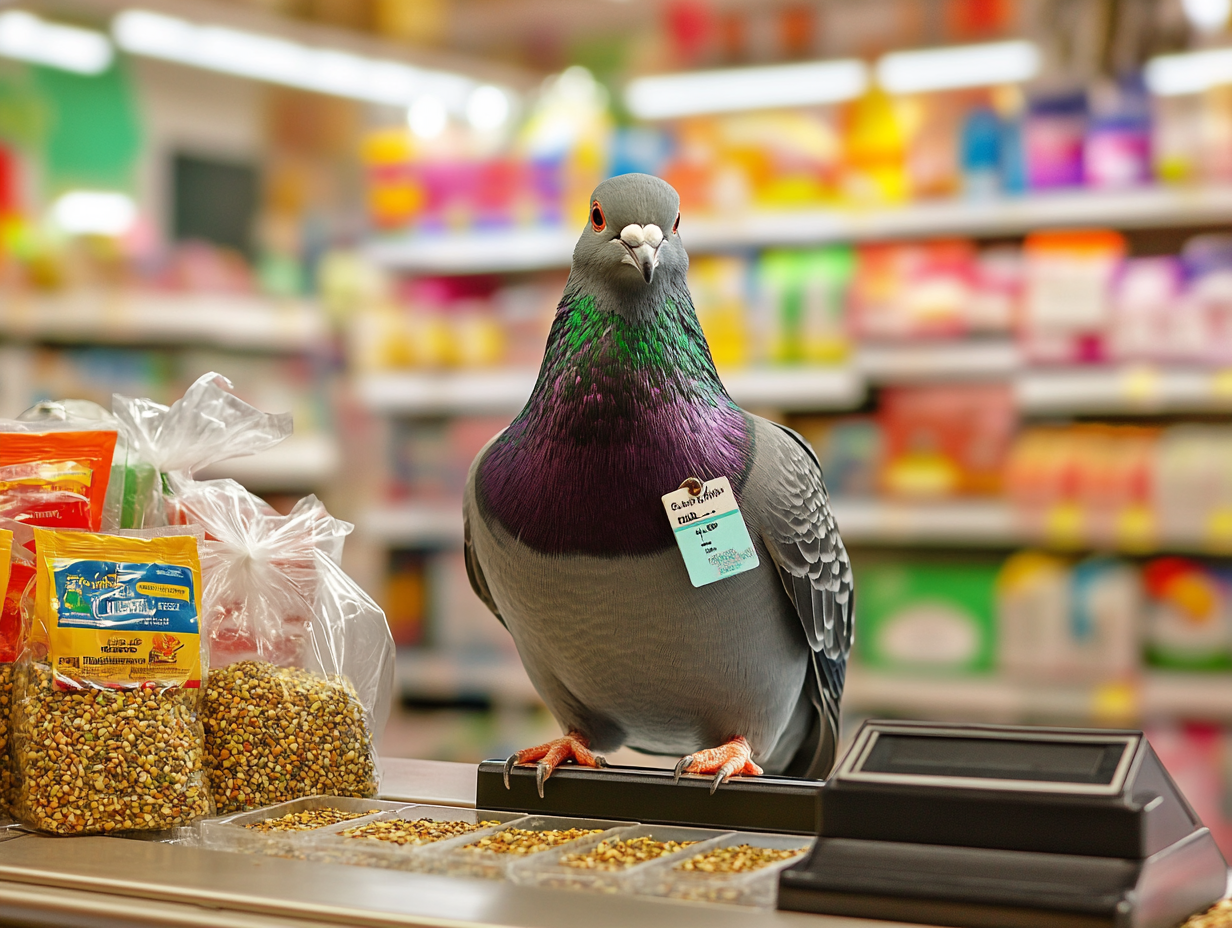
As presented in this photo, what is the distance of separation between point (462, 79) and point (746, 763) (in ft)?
15.6

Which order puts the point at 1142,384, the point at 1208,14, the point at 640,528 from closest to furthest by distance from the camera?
the point at 640,528
the point at 1142,384
the point at 1208,14

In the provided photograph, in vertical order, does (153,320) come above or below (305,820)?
above

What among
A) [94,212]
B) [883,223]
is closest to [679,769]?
[883,223]

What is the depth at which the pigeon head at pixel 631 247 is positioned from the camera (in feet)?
4.08

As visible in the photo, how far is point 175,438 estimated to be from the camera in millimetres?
1344

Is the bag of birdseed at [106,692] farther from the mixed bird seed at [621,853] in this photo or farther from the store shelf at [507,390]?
the store shelf at [507,390]

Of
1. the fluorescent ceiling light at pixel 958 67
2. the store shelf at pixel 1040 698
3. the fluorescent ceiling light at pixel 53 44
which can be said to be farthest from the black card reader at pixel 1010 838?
the fluorescent ceiling light at pixel 53 44

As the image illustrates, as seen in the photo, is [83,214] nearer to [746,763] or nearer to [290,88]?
[290,88]

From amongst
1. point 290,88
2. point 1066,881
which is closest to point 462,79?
point 290,88

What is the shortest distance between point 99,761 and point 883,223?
113 inches

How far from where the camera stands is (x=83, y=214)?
223 inches

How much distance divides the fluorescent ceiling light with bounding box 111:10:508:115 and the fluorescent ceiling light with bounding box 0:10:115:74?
0.18 m

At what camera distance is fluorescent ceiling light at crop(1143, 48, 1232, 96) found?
3244 millimetres

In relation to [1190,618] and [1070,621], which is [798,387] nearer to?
[1070,621]
